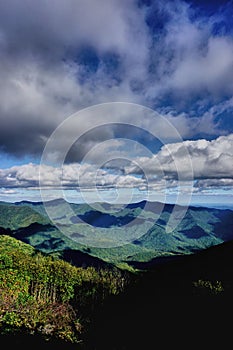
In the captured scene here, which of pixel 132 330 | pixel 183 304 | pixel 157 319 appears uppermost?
pixel 183 304

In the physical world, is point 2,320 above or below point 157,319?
below

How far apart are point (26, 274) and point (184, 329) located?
39.5 metres

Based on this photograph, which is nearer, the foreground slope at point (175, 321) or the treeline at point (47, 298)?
the foreground slope at point (175, 321)

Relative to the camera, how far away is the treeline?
28781mm

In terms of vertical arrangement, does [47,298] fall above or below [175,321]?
below

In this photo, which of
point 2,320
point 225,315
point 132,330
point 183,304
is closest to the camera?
point 225,315

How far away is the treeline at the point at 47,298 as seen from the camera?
94.4 ft

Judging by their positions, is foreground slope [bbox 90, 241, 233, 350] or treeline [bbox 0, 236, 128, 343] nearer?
foreground slope [bbox 90, 241, 233, 350]

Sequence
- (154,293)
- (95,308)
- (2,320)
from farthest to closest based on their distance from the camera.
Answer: (95,308)
(154,293)
(2,320)

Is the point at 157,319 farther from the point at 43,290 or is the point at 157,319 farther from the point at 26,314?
the point at 43,290

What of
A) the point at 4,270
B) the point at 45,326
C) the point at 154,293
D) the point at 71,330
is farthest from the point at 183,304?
the point at 4,270

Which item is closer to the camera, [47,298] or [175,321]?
[175,321]

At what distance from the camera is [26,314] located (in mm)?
33750

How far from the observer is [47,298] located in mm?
46219
